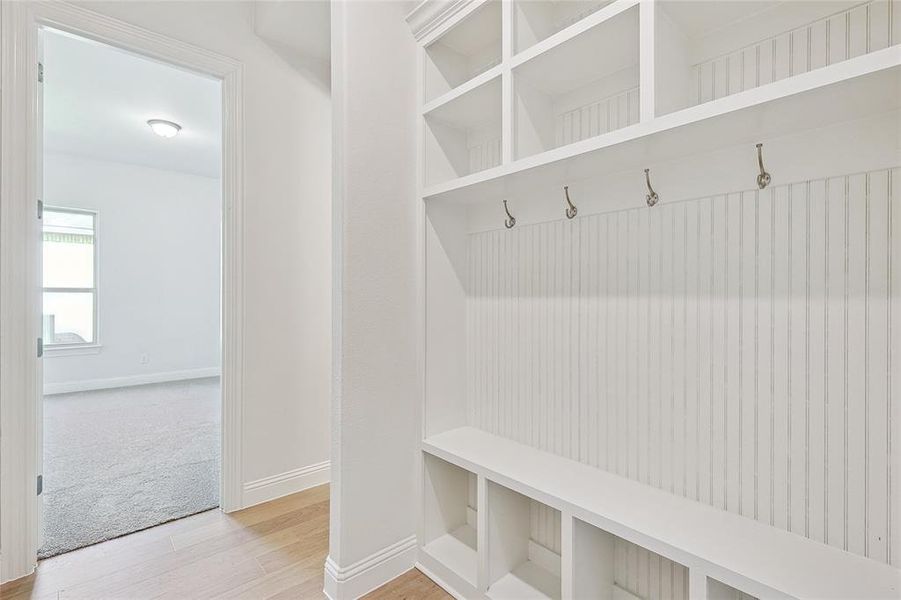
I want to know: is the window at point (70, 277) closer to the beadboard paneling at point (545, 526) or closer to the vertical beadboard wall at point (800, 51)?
the beadboard paneling at point (545, 526)

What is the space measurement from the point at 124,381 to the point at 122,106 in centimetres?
350

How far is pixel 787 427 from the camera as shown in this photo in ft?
3.60

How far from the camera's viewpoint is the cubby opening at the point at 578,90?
1280mm

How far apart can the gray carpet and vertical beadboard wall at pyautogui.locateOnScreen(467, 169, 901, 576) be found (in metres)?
2.06

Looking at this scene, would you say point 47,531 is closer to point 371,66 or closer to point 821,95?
point 371,66

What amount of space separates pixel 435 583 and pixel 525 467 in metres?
0.65

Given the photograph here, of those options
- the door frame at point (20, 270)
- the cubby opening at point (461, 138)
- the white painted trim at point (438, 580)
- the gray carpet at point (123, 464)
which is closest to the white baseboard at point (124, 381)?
the gray carpet at point (123, 464)

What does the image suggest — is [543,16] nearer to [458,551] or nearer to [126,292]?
[458,551]

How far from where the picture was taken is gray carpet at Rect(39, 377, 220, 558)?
210cm

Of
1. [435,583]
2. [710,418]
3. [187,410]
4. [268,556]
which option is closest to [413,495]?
[435,583]

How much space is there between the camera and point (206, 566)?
1747mm

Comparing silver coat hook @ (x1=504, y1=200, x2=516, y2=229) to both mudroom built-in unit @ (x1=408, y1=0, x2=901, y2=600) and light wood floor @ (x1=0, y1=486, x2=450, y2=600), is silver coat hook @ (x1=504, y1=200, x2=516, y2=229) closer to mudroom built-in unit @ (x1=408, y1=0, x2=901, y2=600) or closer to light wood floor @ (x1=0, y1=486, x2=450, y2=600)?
mudroom built-in unit @ (x1=408, y1=0, x2=901, y2=600)

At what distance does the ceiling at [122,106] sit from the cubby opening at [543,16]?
1812mm

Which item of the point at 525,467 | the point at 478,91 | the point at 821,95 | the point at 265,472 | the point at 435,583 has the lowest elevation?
the point at 435,583
